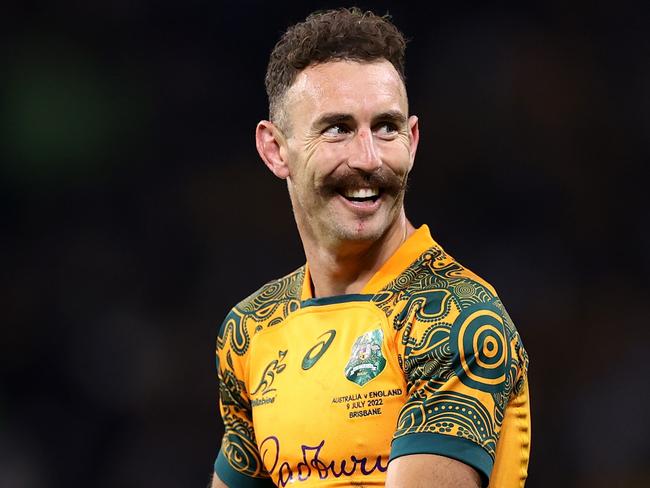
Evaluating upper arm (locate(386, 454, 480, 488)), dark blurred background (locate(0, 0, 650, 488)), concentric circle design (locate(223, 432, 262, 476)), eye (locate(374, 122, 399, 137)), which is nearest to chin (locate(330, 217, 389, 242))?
eye (locate(374, 122, 399, 137))

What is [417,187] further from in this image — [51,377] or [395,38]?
[395,38]

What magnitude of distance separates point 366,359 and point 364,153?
19.9 inches

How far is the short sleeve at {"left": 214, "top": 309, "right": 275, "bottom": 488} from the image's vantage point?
3049 millimetres

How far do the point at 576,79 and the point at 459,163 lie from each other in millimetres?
741

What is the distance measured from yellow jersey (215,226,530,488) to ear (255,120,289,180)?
0.33 m

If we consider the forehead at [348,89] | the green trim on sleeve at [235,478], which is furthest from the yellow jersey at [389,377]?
the forehead at [348,89]

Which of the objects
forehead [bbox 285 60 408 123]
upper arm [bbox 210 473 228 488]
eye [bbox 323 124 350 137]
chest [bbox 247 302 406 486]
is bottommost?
upper arm [bbox 210 473 228 488]

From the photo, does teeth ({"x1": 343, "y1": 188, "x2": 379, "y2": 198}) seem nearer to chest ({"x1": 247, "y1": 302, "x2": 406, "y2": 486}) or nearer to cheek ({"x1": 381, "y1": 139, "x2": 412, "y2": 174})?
cheek ({"x1": 381, "y1": 139, "x2": 412, "y2": 174})

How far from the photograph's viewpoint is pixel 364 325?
268 centimetres

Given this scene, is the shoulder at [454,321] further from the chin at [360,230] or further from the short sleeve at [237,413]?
the short sleeve at [237,413]

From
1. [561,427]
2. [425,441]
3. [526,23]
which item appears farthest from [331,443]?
[526,23]

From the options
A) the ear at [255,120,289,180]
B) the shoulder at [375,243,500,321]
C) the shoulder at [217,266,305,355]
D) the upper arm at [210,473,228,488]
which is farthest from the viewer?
the upper arm at [210,473,228,488]

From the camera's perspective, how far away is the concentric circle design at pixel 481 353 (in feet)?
7.91

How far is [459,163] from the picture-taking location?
5.58 metres
